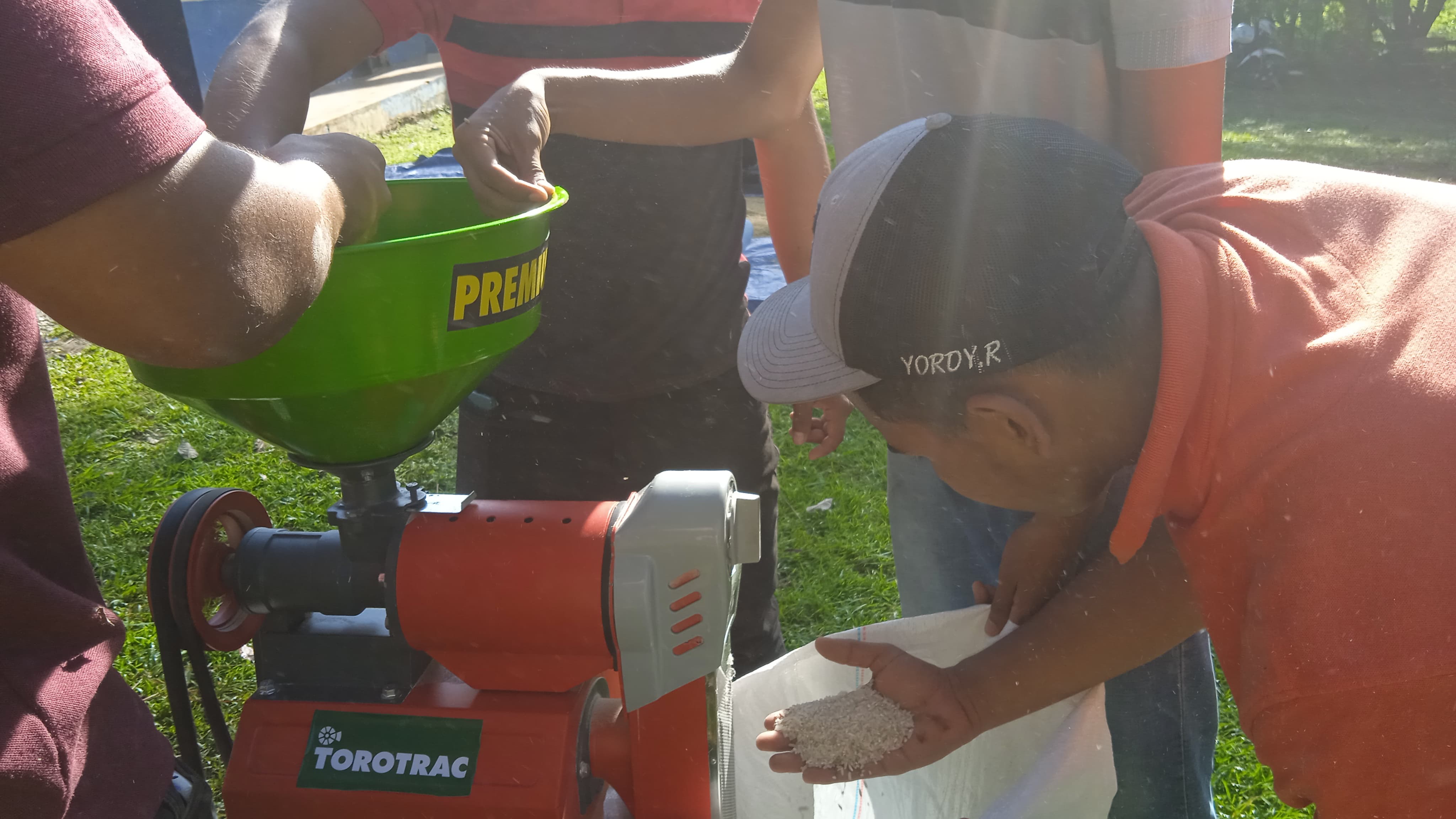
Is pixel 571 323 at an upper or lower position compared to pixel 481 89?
lower

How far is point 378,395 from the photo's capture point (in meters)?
1.13

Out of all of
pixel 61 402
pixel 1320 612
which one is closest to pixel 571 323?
pixel 1320 612

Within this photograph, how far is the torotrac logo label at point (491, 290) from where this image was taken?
110 cm

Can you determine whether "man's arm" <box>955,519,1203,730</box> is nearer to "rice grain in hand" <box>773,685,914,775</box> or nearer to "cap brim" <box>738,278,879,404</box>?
"rice grain in hand" <box>773,685,914,775</box>

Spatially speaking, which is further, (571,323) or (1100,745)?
(571,323)

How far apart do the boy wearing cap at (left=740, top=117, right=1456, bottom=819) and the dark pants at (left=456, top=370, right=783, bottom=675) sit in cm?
81

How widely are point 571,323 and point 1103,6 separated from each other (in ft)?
3.52

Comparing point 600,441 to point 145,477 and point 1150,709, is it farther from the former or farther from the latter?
point 145,477

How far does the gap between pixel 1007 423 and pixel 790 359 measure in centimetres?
29

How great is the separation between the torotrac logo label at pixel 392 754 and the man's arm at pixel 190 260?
0.52m

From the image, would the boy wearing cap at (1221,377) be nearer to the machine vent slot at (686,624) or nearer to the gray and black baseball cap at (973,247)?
the gray and black baseball cap at (973,247)

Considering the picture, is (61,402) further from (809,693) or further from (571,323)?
(809,693)

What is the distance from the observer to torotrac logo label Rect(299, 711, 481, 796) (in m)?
1.22

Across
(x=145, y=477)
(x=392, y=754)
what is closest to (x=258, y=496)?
(x=145, y=477)
